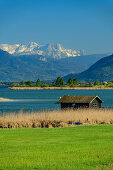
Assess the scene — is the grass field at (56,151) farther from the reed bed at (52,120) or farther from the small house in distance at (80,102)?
the small house in distance at (80,102)

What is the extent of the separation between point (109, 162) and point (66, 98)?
138 feet

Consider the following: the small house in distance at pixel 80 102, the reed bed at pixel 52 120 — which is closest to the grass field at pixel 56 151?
the reed bed at pixel 52 120

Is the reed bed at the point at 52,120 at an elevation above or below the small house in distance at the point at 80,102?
below

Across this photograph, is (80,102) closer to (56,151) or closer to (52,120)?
(52,120)

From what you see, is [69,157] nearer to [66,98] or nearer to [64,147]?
[64,147]

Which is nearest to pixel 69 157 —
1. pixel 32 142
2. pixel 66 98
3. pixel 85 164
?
pixel 85 164

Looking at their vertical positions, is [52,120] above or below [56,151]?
above

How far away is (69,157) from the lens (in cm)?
1861

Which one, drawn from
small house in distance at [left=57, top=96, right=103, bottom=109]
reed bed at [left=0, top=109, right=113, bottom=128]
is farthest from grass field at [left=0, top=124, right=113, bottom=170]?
small house in distance at [left=57, top=96, right=103, bottom=109]

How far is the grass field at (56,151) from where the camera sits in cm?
1716

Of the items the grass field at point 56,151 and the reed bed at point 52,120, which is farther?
the reed bed at point 52,120

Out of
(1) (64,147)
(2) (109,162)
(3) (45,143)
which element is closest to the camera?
(2) (109,162)

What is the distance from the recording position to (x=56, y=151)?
19906mm

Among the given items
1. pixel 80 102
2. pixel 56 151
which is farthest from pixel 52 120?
pixel 80 102
